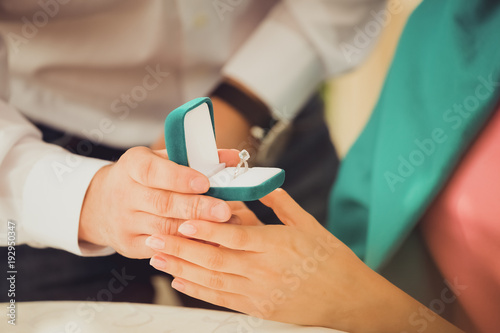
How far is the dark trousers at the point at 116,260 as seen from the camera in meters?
0.52

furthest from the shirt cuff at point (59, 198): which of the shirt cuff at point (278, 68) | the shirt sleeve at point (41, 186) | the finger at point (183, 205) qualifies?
the shirt cuff at point (278, 68)

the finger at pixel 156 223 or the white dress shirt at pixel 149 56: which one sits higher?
the white dress shirt at pixel 149 56

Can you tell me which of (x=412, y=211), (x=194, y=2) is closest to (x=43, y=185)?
(x=194, y=2)

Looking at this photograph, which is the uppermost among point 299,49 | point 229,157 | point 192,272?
point 299,49

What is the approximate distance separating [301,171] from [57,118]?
1.06ft

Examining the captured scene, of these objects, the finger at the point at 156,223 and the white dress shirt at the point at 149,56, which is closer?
the finger at the point at 156,223

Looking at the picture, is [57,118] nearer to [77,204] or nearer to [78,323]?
[77,204]

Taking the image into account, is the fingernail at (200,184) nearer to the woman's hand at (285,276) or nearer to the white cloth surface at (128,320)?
the woman's hand at (285,276)

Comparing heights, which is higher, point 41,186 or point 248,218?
point 248,218

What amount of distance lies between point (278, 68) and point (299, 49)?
0.04 metres

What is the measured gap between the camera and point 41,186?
0.47 meters

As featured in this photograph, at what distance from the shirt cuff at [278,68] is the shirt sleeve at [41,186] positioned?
0.21 m

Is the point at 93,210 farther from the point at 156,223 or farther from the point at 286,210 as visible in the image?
the point at 286,210

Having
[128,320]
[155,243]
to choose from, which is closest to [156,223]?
[155,243]
